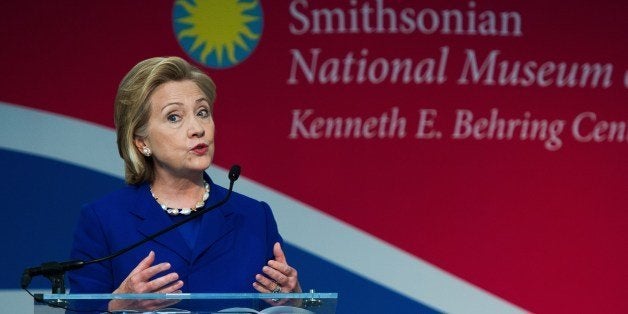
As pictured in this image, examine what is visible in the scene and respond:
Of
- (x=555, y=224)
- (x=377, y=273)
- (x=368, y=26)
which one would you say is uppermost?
(x=368, y=26)

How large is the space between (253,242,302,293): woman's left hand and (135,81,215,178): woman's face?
1.05 feet

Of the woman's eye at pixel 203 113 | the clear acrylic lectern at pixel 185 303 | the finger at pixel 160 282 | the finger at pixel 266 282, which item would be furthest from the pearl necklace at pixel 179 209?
the clear acrylic lectern at pixel 185 303

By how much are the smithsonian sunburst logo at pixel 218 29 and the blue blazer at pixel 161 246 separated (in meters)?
1.66

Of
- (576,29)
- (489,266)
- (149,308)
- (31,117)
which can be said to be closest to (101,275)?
(149,308)

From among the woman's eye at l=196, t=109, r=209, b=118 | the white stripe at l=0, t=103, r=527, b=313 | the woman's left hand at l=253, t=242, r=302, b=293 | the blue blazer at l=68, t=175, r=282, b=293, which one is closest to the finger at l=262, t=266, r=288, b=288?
the woman's left hand at l=253, t=242, r=302, b=293

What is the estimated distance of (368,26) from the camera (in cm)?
445

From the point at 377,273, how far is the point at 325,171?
0.45 meters

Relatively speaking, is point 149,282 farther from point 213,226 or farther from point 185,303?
point 213,226

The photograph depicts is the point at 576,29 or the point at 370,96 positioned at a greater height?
the point at 576,29

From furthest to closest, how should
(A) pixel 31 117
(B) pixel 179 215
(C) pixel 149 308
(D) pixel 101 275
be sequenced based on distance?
(A) pixel 31 117 → (B) pixel 179 215 → (D) pixel 101 275 → (C) pixel 149 308

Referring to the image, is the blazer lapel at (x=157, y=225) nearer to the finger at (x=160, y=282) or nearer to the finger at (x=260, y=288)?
the finger at (x=260, y=288)

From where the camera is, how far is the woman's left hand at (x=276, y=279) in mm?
2520

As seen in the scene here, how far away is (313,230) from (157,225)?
176 cm

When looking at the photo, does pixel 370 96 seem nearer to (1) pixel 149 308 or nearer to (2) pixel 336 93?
(2) pixel 336 93
